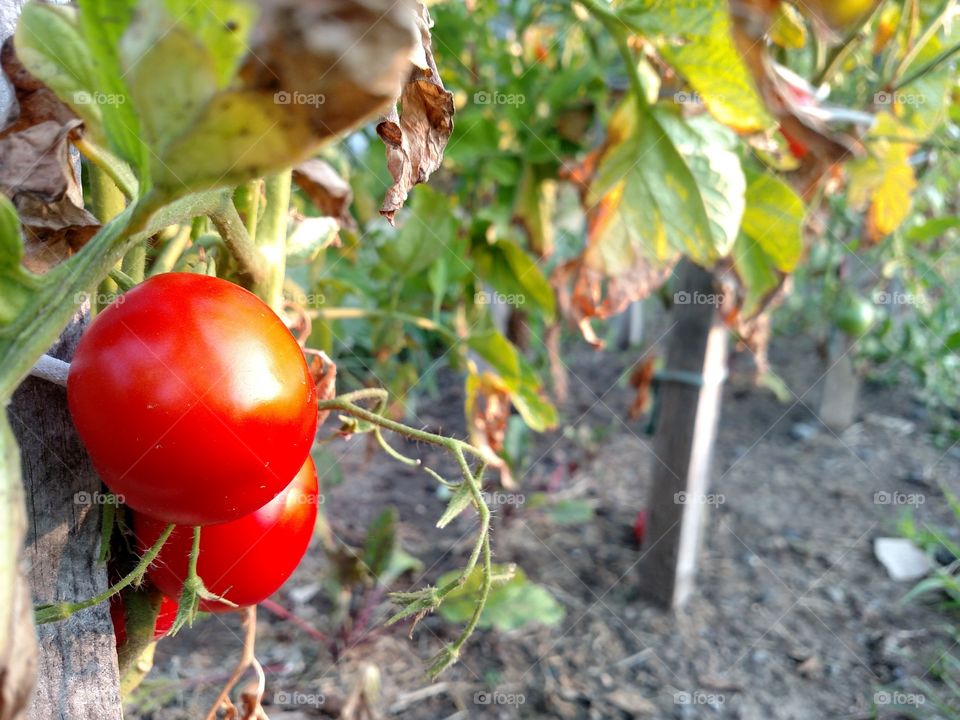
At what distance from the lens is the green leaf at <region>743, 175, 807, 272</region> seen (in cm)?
80

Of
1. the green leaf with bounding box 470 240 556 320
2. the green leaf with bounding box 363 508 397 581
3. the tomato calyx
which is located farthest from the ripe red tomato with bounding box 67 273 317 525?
the green leaf with bounding box 363 508 397 581

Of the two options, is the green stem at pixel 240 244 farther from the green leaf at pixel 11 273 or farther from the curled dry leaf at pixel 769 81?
the curled dry leaf at pixel 769 81

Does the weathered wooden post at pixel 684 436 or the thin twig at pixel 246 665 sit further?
the weathered wooden post at pixel 684 436

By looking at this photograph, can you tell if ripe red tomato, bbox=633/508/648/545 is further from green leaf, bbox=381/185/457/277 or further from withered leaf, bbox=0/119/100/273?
withered leaf, bbox=0/119/100/273

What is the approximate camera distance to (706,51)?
2.34 ft

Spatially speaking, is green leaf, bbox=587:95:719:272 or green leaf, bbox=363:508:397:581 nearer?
green leaf, bbox=587:95:719:272

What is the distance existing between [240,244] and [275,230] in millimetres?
64

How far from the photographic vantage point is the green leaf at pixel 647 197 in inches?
29.1

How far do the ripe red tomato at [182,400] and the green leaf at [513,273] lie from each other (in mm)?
812

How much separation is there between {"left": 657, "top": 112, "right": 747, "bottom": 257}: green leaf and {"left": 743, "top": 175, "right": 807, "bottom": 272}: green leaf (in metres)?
0.08

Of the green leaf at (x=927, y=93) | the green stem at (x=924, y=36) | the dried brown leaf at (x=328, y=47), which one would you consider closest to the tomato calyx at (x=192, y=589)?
the dried brown leaf at (x=328, y=47)

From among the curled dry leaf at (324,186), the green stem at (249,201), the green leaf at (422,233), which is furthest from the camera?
the green leaf at (422,233)

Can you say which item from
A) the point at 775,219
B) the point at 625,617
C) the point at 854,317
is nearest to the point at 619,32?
the point at 775,219

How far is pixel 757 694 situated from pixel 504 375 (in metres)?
0.83
